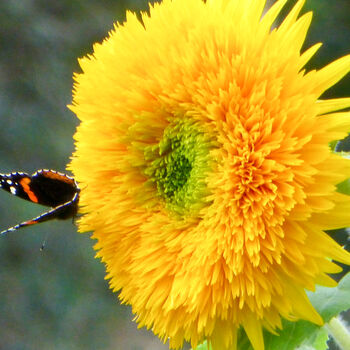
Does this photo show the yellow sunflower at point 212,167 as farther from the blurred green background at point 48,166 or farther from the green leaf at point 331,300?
the blurred green background at point 48,166

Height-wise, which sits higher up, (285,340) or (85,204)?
(85,204)

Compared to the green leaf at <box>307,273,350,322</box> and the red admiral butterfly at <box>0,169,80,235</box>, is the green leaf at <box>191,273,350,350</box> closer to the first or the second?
the green leaf at <box>307,273,350,322</box>

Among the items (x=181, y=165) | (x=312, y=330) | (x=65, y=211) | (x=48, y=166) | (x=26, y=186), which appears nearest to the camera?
(x=312, y=330)

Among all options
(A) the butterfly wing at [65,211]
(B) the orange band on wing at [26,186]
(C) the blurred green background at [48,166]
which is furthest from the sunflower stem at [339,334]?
(C) the blurred green background at [48,166]

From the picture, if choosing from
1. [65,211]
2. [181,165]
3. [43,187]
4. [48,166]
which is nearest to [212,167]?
[181,165]

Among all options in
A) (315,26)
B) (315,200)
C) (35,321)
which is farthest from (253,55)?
(35,321)

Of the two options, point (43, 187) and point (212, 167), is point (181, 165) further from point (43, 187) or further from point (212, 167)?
point (43, 187)

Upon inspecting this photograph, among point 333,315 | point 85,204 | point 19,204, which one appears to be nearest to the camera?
point 333,315

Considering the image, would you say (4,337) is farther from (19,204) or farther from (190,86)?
(190,86)
